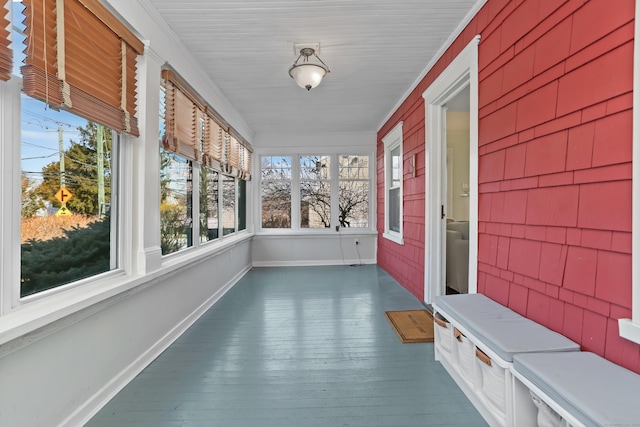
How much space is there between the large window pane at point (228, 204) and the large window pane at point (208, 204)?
32 cm

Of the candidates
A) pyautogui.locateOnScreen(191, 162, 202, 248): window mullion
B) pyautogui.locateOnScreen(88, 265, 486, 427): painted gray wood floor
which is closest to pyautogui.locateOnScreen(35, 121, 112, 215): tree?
pyautogui.locateOnScreen(88, 265, 486, 427): painted gray wood floor

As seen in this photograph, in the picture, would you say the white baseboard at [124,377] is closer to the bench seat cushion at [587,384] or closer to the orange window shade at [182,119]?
the orange window shade at [182,119]

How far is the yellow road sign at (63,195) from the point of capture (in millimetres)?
1638

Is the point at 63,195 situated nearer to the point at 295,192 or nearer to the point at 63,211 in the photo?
the point at 63,211

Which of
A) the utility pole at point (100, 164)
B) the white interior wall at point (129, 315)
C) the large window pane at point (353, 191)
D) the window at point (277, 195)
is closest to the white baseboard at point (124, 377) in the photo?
the white interior wall at point (129, 315)

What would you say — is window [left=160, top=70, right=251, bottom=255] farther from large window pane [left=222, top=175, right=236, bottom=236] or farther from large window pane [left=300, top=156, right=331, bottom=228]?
large window pane [left=300, top=156, right=331, bottom=228]

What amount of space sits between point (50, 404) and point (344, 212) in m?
5.18

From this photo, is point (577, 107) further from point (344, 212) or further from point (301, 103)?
point (344, 212)

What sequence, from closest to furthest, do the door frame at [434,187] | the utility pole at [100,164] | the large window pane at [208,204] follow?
the utility pole at [100,164]
the door frame at [434,187]
the large window pane at [208,204]

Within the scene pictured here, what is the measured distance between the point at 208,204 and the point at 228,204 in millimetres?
817

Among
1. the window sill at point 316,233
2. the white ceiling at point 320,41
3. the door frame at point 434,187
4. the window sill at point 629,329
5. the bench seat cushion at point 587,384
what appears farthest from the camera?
the window sill at point 316,233

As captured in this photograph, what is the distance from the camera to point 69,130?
1.71 meters

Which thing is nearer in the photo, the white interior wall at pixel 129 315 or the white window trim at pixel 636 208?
the white window trim at pixel 636 208

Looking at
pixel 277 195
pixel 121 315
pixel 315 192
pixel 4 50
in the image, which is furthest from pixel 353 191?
pixel 4 50
